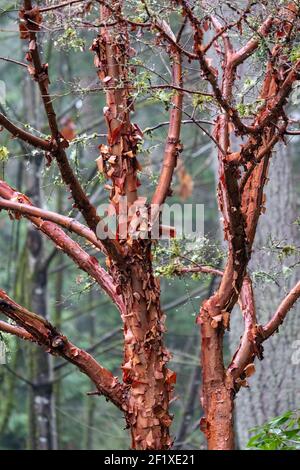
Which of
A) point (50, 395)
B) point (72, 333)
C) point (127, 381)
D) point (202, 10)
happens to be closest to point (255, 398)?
point (50, 395)

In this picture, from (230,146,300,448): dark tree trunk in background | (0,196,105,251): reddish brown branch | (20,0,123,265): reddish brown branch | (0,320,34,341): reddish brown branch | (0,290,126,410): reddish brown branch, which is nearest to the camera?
(20,0,123,265): reddish brown branch

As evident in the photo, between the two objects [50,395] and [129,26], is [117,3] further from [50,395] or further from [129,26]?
[50,395]

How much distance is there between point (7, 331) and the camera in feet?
8.60

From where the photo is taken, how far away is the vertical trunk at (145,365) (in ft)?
8.12

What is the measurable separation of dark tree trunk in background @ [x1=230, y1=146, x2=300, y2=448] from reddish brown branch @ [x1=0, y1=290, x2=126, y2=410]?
2865 mm

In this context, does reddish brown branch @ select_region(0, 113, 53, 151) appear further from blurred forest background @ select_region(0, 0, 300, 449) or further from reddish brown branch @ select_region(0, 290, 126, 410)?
reddish brown branch @ select_region(0, 290, 126, 410)

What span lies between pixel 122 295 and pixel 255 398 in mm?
3184

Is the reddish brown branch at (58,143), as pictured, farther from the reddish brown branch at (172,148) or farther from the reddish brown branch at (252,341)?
the reddish brown branch at (252,341)

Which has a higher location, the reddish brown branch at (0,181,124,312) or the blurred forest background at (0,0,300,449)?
the blurred forest background at (0,0,300,449)

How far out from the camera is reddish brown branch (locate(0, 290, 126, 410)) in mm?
2490

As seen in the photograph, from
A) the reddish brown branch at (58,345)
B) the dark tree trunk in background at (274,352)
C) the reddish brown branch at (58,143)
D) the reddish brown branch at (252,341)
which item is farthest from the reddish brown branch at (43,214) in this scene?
the dark tree trunk in background at (274,352)

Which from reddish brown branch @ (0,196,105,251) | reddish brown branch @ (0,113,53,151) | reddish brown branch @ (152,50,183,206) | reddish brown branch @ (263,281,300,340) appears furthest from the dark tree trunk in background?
reddish brown branch @ (0,113,53,151)

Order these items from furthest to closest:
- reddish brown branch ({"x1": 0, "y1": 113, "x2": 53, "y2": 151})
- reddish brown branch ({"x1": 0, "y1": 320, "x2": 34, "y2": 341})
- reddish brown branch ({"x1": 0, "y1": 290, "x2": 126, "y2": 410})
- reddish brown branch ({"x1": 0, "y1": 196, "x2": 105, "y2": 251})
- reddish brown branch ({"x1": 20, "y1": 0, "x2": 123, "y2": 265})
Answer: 1. reddish brown branch ({"x1": 0, "y1": 320, "x2": 34, "y2": 341})
2. reddish brown branch ({"x1": 0, "y1": 290, "x2": 126, "y2": 410})
3. reddish brown branch ({"x1": 0, "y1": 196, "x2": 105, "y2": 251})
4. reddish brown branch ({"x1": 0, "y1": 113, "x2": 53, "y2": 151})
5. reddish brown branch ({"x1": 20, "y1": 0, "x2": 123, "y2": 265})

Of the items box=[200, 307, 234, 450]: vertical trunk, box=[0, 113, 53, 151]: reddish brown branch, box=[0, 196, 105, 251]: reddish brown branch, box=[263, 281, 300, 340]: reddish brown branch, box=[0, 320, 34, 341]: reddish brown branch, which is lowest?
box=[200, 307, 234, 450]: vertical trunk
